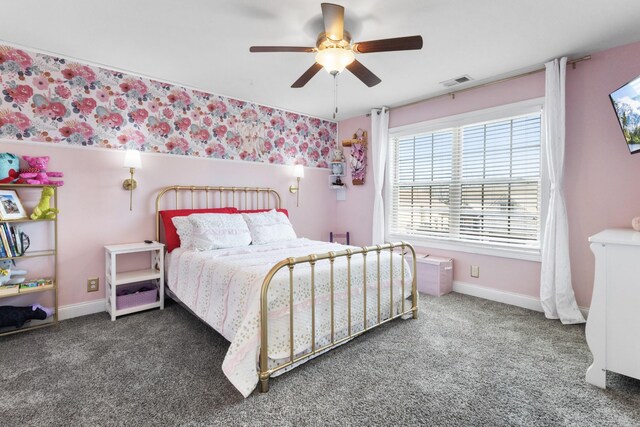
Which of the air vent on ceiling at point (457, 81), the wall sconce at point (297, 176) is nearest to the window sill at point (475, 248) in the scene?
the wall sconce at point (297, 176)

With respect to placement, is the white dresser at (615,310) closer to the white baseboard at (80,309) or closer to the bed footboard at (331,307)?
the bed footboard at (331,307)

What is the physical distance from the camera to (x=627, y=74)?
2.70 meters

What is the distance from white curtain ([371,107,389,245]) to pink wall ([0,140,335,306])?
2183 mm

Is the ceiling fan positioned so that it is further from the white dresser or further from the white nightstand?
the white nightstand

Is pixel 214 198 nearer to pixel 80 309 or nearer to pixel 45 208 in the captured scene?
pixel 45 208

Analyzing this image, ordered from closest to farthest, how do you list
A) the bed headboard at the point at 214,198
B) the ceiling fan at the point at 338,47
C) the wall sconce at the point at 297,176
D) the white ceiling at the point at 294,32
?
the ceiling fan at the point at 338,47, the white ceiling at the point at 294,32, the bed headboard at the point at 214,198, the wall sconce at the point at 297,176

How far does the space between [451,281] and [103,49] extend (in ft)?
14.2

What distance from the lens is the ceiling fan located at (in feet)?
6.45

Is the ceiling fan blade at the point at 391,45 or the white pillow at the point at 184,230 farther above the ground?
the ceiling fan blade at the point at 391,45

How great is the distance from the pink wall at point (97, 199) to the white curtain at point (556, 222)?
11.8 feet

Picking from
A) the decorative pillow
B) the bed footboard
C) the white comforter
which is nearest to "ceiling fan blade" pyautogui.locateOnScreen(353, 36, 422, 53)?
the bed footboard

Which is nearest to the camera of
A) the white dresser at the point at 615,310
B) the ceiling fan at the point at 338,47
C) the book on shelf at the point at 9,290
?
the white dresser at the point at 615,310

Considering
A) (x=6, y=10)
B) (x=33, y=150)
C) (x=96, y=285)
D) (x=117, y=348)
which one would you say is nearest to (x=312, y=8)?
(x=6, y=10)

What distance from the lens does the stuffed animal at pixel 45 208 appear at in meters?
2.67
